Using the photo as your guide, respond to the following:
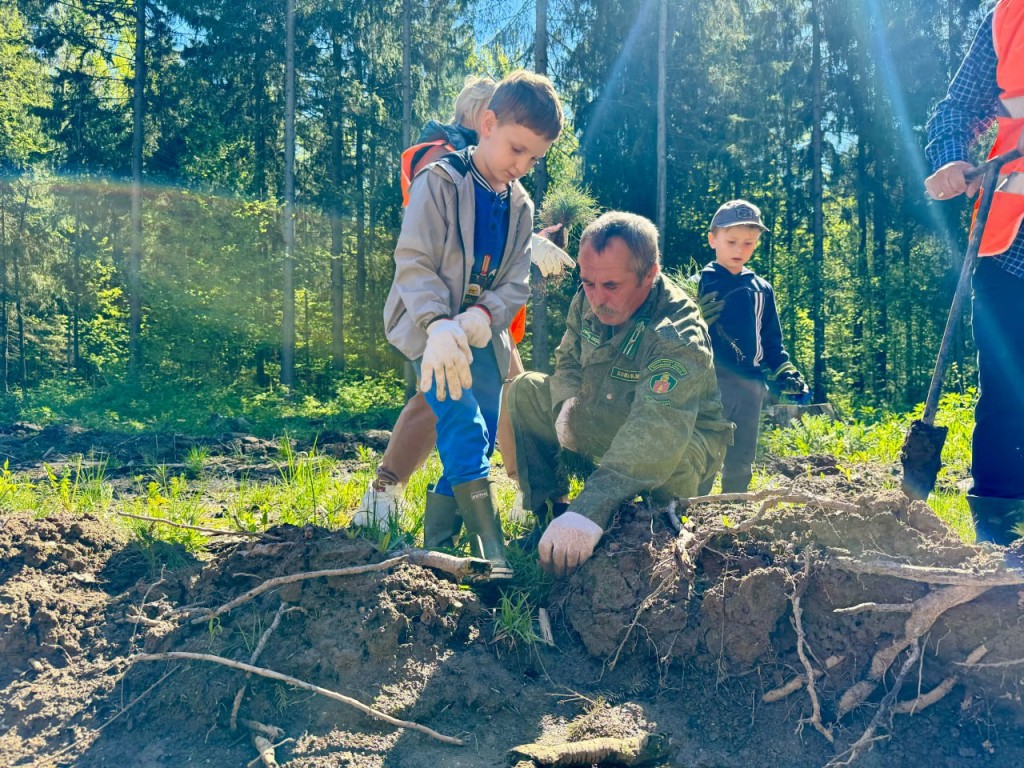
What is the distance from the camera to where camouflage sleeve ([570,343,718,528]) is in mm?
2572

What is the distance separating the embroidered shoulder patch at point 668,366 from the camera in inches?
108

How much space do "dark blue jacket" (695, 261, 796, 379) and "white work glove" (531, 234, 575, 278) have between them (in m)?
0.89

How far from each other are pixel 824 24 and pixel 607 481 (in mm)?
20292

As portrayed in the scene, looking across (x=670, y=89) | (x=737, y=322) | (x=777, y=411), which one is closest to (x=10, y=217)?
(x=670, y=89)

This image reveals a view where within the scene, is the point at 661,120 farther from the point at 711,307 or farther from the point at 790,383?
the point at 790,383

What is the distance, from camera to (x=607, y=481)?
102 inches

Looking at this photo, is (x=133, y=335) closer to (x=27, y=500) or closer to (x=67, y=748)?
(x=27, y=500)

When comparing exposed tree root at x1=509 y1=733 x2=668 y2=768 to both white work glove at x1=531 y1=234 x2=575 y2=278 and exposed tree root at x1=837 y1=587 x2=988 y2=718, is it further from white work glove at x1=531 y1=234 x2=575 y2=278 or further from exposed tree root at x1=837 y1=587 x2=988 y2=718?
white work glove at x1=531 y1=234 x2=575 y2=278

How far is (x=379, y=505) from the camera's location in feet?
10.5

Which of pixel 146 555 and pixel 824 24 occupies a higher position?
pixel 824 24

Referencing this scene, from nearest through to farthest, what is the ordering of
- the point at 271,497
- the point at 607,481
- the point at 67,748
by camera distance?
the point at 67,748
the point at 607,481
the point at 271,497

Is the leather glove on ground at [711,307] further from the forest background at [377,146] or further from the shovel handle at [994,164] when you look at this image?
the forest background at [377,146]

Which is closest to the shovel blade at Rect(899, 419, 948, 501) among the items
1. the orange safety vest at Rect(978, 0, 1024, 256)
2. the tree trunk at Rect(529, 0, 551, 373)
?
the orange safety vest at Rect(978, 0, 1024, 256)

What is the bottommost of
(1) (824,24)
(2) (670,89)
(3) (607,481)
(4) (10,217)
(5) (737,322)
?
(3) (607,481)
